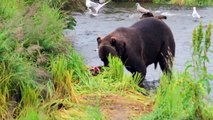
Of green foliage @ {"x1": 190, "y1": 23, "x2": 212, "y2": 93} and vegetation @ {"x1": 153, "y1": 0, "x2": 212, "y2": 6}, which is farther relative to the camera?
vegetation @ {"x1": 153, "y1": 0, "x2": 212, "y2": 6}

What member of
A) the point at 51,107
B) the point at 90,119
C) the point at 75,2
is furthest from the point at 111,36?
the point at 75,2

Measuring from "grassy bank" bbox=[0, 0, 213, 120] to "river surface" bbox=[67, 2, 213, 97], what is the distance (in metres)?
1.65

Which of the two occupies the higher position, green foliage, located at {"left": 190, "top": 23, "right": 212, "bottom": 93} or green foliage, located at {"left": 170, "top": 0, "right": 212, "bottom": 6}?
green foliage, located at {"left": 190, "top": 23, "right": 212, "bottom": 93}

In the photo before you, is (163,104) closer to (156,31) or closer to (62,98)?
(62,98)

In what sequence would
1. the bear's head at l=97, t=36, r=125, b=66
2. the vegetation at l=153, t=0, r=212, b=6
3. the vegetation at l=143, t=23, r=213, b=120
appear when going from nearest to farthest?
the vegetation at l=143, t=23, r=213, b=120, the bear's head at l=97, t=36, r=125, b=66, the vegetation at l=153, t=0, r=212, b=6

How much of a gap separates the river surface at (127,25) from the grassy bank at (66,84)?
1647mm

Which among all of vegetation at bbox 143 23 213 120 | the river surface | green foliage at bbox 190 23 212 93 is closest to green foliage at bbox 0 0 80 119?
vegetation at bbox 143 23 213 120

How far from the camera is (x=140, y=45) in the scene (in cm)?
834

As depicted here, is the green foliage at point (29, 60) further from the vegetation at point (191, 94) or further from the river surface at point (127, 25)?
the river surface at point (127, 25)

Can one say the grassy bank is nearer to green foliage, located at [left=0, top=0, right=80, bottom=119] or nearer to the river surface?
green foliage, located at [left=0, top=0, right=80, bottom=119]

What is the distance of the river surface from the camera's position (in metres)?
11.1

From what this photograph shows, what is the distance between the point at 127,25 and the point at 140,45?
7.10m

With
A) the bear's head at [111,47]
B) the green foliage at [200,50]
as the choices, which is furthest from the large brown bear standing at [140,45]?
the green foliage at [200,50]

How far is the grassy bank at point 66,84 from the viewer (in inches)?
242
